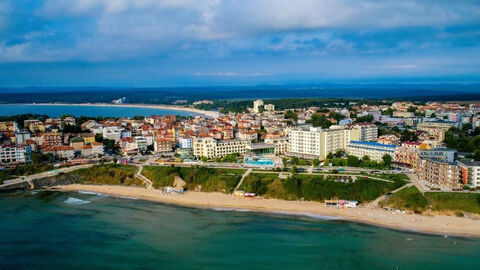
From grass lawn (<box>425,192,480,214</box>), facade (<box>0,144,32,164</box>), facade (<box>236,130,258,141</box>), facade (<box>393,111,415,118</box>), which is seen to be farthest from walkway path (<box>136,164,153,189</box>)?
facade (<box>393,111,415,118</box>)

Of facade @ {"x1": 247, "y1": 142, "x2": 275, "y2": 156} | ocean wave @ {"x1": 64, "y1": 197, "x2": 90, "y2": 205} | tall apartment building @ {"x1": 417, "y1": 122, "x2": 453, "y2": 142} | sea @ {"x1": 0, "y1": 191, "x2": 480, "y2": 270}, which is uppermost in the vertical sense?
tall apartment building @ {"x1": 417, "y1": 122, "x2": 453, "y2": 142}

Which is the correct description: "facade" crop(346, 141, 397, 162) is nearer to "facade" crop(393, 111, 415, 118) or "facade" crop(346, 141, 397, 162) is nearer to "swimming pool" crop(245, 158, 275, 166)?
"swimming pool" crop(245, 158, 275, 166)

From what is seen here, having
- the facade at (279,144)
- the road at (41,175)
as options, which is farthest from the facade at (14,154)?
the facade at (279,144)

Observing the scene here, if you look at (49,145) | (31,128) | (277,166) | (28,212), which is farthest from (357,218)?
(31,128)

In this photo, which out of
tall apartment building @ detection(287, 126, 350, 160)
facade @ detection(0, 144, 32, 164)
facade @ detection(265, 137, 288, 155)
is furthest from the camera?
facade @ detection(265, 137, 288, 155)

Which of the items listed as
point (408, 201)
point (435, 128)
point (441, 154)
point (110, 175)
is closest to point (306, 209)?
point (408, 201)

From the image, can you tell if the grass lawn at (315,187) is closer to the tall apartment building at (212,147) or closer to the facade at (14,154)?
the tall apartment building at (212,147)
